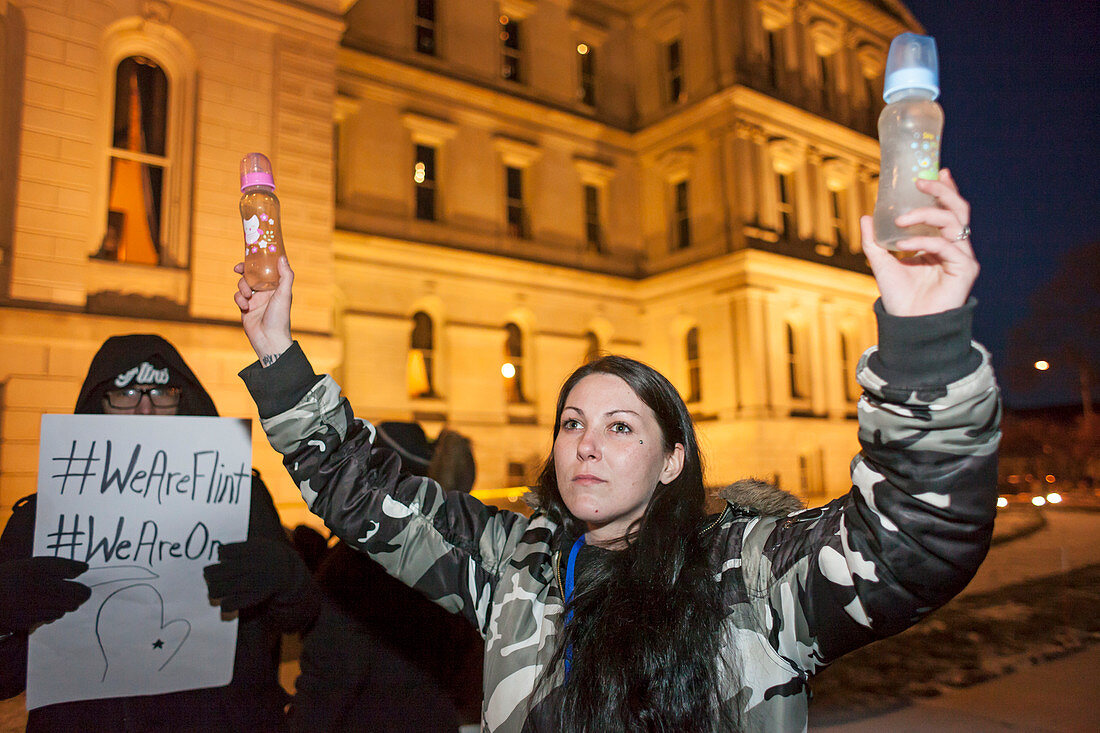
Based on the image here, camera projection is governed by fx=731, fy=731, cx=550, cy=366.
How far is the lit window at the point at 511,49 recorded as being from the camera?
870 inches

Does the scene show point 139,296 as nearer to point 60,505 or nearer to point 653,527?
point 60,505

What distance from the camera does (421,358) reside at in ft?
63.3

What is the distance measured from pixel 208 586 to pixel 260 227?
4.22 feet

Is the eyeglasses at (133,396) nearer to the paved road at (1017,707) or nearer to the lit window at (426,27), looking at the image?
the paved road at (1017,707)

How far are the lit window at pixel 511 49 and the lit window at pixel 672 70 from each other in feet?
17.2

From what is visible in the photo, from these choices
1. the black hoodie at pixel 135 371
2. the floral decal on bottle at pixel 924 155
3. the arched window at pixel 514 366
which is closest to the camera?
the floral decal on bottle at pixel 924 155

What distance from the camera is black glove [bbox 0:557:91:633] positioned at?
213 cm

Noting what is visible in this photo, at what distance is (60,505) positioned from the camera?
240 centimetres

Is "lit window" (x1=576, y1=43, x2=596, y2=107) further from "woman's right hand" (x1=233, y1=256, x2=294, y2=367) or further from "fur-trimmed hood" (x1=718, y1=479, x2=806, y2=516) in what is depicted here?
"fur-trimmed hood" (x1=718, y1=479, x2=806, y2=516)

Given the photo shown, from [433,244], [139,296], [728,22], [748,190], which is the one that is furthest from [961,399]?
[728,22]

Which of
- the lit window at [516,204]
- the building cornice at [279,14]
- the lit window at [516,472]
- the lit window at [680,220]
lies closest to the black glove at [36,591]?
the building cornice at [279,14]

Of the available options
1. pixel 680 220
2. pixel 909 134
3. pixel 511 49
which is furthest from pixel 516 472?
pixel 909 134

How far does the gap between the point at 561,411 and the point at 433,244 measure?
17571 mm

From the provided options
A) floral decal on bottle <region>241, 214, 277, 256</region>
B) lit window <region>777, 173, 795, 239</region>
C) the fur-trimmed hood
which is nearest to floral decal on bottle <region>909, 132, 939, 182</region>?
the fur-trimmed hood
